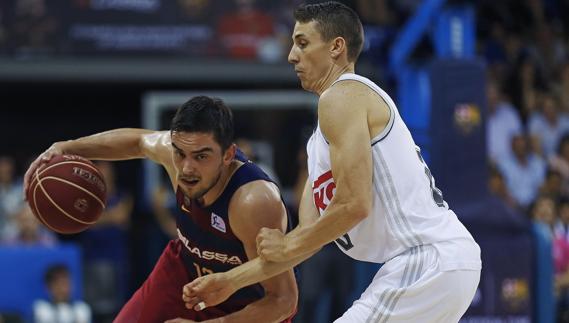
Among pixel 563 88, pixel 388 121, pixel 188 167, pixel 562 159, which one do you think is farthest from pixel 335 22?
pixel 563 88

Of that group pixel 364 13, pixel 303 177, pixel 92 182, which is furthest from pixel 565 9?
pixel 92 182

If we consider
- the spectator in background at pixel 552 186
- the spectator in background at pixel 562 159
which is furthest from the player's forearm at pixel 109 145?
the spectator in background at pixel 562 159

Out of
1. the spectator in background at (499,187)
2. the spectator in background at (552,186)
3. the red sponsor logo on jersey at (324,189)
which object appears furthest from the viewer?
the spectator in background at (552,186)

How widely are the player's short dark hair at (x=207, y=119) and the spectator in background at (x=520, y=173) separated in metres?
7.45

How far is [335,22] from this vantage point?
4887 mm

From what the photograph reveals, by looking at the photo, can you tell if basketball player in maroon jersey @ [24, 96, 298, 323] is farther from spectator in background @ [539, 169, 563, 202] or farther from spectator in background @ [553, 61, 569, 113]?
spectator in background @ [553, 61, 569, 113]

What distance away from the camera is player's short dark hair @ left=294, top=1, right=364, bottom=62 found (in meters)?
4.88

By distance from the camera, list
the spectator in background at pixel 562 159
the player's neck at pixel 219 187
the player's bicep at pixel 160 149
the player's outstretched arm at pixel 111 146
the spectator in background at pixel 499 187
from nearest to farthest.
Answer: the player's neck at pixel 219 187
the player's bicep at pixel 160 149
the player's outstretched arm at pixel 111 146
the spectator in background at pixel 499 187
the spectator in background at pixel 562 159

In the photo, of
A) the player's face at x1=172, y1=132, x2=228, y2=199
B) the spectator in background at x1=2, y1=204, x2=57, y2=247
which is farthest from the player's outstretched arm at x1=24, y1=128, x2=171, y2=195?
the spectator in background at x1=2, y1=204, x2=57, y2=247

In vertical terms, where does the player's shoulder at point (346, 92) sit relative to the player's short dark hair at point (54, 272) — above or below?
above

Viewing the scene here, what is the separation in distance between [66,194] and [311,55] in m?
1.63

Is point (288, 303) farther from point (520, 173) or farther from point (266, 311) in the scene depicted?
point (520, 173)

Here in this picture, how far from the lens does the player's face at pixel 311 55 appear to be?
16.0ft

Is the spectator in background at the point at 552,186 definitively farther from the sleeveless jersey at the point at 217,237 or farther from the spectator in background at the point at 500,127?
the sleeveless jersey at the point at 217,237
